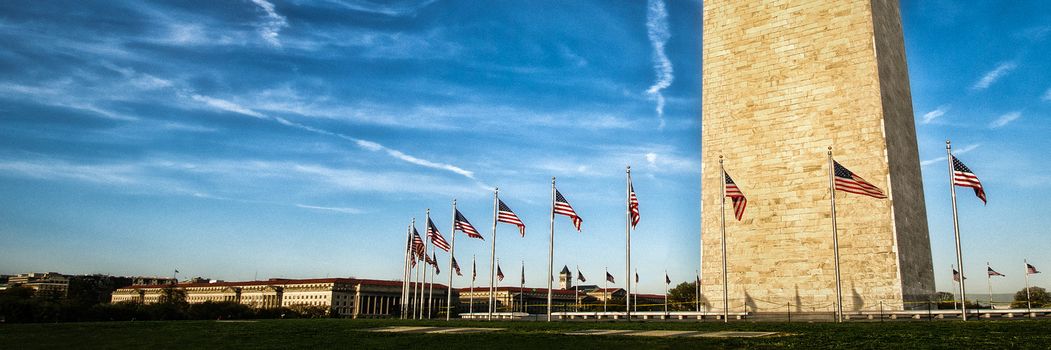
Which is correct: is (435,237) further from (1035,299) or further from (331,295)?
(331,295)

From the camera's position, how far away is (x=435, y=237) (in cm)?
4591

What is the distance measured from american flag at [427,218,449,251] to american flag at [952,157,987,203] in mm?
27274

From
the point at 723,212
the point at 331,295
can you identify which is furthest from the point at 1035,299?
the point at 331,295

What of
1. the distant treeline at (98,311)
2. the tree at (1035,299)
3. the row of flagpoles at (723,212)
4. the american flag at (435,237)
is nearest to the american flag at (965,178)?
the row of flagpoles at (723,212)

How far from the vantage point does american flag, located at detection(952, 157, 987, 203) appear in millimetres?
30734

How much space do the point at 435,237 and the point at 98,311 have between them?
4661 cm

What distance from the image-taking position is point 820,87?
41281 millimetres

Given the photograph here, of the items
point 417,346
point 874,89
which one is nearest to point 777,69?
point 874,89

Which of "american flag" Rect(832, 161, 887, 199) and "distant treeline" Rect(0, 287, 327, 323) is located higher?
"american flag" Rect(832, 161, 887, 199)

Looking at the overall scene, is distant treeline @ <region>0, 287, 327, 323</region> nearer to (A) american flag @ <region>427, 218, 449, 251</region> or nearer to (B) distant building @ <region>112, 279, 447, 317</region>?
(A) american flag @ <region>427, 218, 449, 251</region>

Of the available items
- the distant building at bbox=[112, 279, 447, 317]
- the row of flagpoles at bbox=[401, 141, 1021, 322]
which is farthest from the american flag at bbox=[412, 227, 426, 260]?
the distant building at bbox=[112, 279, 447, 317]

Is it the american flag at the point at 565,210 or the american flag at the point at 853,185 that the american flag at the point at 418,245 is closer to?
the american flag at the point at 565,210

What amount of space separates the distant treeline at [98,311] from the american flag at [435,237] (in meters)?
30.6

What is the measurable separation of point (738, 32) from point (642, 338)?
3087 cm
